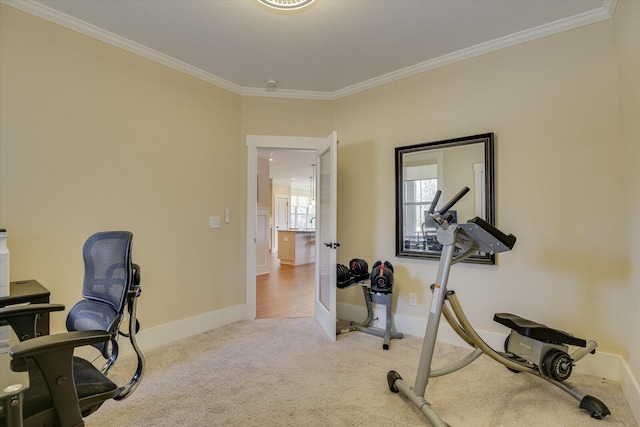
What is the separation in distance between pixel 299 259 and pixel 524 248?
607 centimetres

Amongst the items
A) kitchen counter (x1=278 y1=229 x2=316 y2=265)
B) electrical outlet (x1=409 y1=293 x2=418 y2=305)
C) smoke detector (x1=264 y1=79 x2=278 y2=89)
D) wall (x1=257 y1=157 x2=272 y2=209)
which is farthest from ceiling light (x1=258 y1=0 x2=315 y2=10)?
kitchen counter (x1=278 y1=229 x2=316 y2=265)

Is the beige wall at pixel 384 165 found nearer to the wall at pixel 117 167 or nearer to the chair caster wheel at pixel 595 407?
the wall at pixel 117 167

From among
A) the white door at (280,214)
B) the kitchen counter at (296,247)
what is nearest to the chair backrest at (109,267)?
the kitchen counter at (296,247)

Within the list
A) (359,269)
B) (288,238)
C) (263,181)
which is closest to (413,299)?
(359,269)

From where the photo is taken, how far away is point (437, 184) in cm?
294

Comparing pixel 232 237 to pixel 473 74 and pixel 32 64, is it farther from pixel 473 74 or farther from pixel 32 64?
pixel 473 74

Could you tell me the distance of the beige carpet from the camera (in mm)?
1797

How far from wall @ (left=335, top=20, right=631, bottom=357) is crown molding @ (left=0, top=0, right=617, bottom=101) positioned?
0.06m

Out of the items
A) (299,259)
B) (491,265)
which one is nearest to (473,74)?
(491,265)

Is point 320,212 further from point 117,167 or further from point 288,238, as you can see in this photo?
point 288,238

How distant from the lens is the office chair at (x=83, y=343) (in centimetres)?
99

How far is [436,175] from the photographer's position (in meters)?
2.94

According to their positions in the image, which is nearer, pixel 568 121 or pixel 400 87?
pixel 568 121

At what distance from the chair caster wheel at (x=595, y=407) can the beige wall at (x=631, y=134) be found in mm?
291
